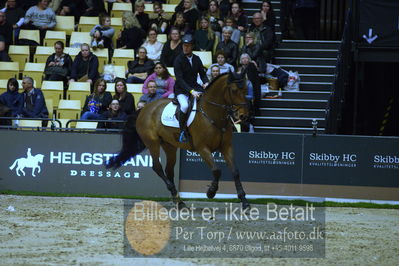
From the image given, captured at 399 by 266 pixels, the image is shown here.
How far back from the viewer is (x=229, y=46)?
19.3 m

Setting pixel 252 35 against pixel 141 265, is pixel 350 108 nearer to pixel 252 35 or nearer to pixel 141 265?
pixel 252 35

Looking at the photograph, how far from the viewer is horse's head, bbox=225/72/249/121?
44.1 ft

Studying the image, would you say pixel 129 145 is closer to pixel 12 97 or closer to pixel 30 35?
pixel 12 97

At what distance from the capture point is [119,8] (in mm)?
22438

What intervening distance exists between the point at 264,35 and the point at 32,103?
5.79 metres

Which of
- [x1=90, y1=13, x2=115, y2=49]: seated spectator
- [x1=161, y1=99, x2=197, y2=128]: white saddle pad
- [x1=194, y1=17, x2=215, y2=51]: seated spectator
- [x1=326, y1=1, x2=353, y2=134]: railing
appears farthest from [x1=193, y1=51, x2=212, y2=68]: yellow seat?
[x1=161, y1=99, x2=197, y2=128]: white saddle pad

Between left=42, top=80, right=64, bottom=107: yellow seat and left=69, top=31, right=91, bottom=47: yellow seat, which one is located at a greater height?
left=69, top=31, right=91, bottom=47: yellow seat

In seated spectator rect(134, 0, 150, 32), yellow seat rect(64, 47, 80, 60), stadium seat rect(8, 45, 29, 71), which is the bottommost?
stadium seat rect(8, 45, 29, 71)

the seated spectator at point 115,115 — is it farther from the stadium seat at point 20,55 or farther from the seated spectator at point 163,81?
the stadium seat at point 20,55

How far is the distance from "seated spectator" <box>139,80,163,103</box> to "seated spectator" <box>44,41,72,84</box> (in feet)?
9.14

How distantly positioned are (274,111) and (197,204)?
4.37m

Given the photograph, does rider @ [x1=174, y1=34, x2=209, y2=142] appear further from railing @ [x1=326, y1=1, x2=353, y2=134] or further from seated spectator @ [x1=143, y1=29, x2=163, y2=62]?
seated spectator @ [x1=143, y1=29, x2=163, y2=62]

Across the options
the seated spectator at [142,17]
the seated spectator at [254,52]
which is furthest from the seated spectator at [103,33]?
the seated spectator at [254,52]

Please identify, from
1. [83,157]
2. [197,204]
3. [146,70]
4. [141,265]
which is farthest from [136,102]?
[141,265]
